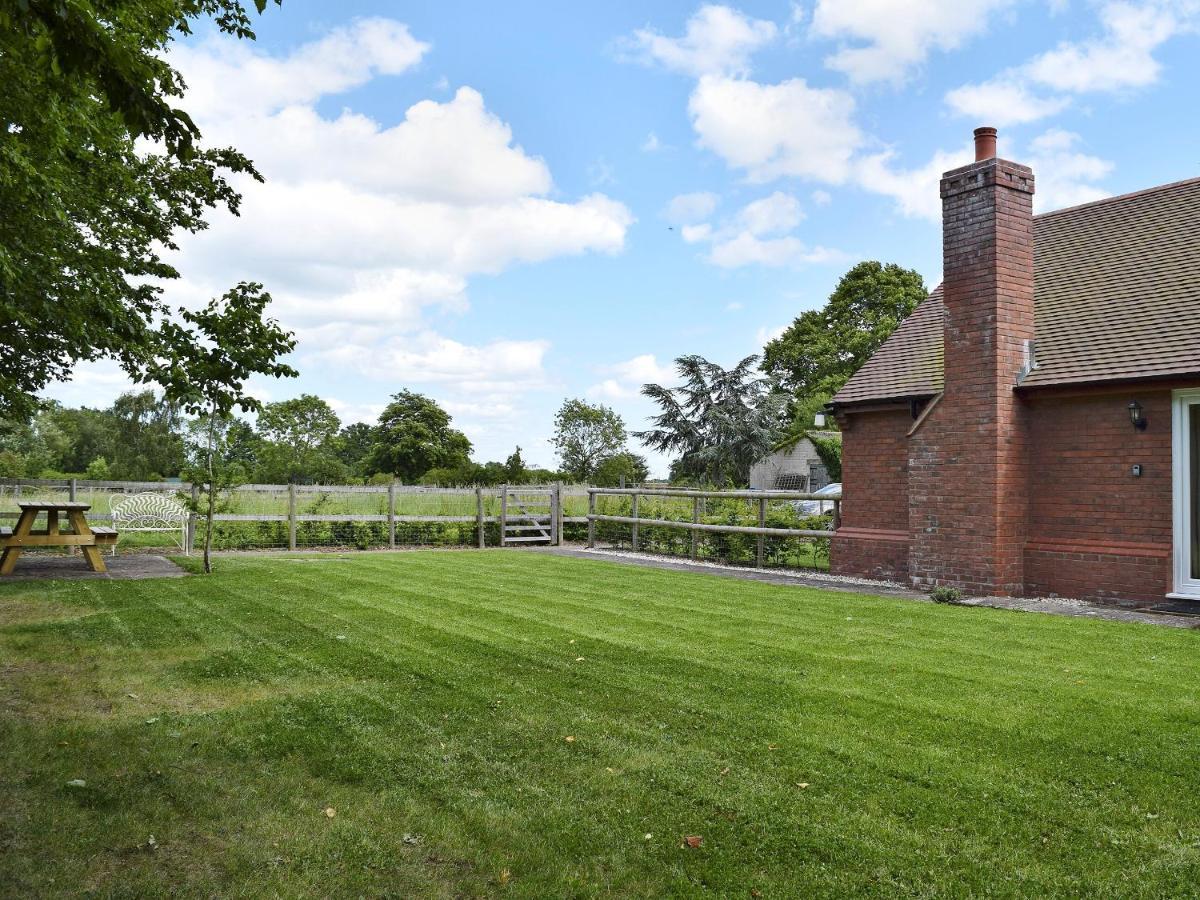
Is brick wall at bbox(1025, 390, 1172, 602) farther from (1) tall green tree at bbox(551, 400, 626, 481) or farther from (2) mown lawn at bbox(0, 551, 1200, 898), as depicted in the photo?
(1) tall green tree at bbox(551, 400, 626, 481)

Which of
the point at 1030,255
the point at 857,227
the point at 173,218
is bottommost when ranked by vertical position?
the point at 1030,255

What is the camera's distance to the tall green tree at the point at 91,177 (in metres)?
Answer: 2.78

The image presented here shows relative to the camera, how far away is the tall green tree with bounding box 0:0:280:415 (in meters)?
2.78

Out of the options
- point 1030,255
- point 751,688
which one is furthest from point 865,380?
point 751,688

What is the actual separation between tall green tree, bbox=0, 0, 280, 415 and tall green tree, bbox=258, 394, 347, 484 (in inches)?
1268

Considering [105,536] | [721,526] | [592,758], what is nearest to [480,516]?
[721,526]

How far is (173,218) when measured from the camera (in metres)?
12.2

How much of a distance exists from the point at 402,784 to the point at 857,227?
63.6ft

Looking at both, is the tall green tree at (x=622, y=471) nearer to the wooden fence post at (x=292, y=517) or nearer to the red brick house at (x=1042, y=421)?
the wooden fence post at (x=292, y=517)

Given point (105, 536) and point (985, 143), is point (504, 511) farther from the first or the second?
point (985, 143)

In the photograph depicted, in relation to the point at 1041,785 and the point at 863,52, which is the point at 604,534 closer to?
the point at 863,52

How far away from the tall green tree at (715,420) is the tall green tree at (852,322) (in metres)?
8.21

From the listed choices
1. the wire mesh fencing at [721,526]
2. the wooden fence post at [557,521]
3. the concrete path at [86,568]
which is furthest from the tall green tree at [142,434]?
the wire mesh fencing at [721,526]

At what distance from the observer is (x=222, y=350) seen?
884 centimetres
